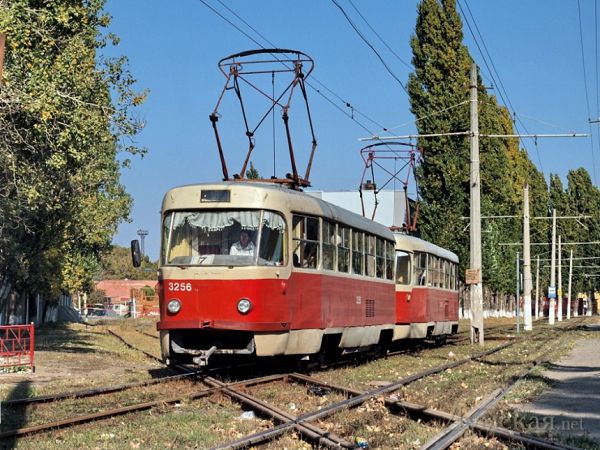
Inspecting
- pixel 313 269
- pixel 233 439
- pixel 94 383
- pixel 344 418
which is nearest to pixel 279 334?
pixel 313 269

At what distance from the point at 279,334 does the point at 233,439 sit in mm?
5844

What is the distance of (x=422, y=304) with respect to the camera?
25203 mm

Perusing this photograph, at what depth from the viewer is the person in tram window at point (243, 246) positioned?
47.0ft

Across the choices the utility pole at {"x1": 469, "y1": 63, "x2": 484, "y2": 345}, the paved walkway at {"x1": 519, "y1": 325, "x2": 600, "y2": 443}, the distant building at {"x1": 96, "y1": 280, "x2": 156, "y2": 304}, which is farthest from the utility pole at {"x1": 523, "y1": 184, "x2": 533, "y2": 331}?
the distant building at {"x1": 96, "y1": 280, "x2": 156, "y2": 304}

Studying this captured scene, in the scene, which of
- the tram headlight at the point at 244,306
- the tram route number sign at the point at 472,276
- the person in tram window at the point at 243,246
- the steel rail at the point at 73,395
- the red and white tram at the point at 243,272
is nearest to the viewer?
the steel rail at the point at 73,395

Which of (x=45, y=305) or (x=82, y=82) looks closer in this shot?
(x=82, y=82)

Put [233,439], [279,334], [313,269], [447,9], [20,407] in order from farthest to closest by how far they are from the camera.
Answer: [447,9] → [313,269] → [279,334] → [20,407] → [233,439]

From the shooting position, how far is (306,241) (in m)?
15.4

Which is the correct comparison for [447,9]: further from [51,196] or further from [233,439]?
[233,439]

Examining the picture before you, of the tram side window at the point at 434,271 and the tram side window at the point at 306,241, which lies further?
the tram side window at the point at 434,271

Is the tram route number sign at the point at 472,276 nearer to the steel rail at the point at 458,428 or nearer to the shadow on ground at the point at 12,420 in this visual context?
the steel rail at the point at 458,428

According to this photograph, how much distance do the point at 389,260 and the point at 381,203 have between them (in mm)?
60650

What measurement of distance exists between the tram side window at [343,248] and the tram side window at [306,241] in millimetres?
1375

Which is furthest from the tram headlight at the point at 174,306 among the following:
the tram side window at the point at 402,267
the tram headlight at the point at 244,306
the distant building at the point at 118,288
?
the distant building at the point at 118,288
